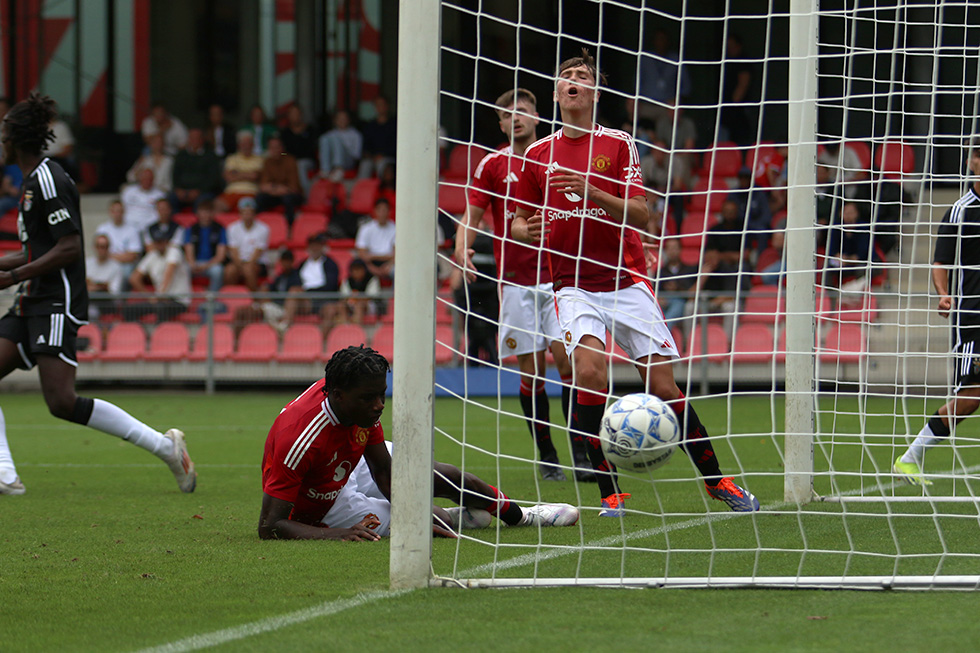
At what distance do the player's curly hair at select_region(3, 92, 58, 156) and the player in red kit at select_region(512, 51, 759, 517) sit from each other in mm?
2737

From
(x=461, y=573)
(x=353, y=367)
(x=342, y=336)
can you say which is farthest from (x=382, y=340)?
(x=461, y=573)

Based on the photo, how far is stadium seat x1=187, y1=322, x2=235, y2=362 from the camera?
47.7 ft

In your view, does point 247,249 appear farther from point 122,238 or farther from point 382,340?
point 382,340

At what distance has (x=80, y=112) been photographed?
21.3 meters

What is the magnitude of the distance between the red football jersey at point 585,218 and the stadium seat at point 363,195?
40.5 ft

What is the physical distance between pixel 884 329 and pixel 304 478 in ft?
26.2

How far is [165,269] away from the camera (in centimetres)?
1605

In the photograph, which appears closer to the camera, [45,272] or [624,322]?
[624,322]

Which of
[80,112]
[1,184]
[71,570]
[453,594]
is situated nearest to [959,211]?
[453,594]

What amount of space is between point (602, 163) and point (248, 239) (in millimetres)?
11928

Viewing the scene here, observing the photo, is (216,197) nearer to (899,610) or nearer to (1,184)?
(1,184)

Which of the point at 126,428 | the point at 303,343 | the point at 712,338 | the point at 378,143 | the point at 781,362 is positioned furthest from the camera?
the point at 378,143

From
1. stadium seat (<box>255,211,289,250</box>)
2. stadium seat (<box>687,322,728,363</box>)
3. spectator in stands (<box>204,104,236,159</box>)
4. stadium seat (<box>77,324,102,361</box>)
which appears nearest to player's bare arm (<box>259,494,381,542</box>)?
stadium seat (<box>687,322,728,363</box>)

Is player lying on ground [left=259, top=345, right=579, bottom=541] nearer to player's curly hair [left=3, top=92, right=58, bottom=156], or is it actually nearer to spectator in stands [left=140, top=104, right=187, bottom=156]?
player's curly hair [left=3, top=92, right=58, bottom=156]
